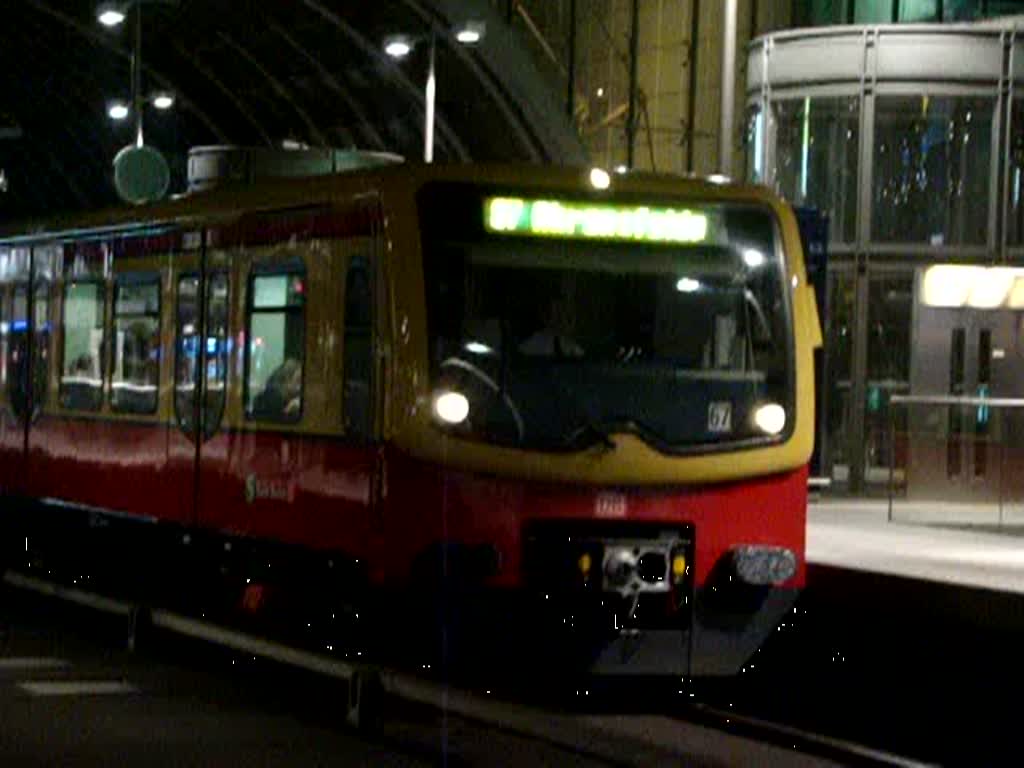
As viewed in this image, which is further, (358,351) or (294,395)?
(294,395)

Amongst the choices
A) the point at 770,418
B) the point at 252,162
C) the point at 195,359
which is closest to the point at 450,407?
the point at 770,418

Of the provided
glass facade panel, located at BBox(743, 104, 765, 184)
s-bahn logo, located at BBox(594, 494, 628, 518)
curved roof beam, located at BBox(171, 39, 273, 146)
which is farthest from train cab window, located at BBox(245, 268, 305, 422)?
curved roof beam, located at BBox(171, 39, 273, 146)

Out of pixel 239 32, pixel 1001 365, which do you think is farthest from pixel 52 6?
pixel 1001 365

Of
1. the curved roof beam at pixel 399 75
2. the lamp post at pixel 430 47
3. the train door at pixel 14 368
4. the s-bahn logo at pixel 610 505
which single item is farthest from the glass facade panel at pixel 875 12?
the s-bahn logo at pixel 610 505

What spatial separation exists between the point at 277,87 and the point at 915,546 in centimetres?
3724

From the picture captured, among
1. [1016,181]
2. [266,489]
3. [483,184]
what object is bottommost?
[266,489]

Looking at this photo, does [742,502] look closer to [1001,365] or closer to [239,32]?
[1001,365]

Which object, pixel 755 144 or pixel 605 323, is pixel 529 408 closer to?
pixel 605 323

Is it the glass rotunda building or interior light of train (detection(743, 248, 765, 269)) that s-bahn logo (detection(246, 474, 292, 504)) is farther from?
the glass rotunda building

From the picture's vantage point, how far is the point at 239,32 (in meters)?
55.6

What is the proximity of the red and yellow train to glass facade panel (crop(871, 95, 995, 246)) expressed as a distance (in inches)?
613

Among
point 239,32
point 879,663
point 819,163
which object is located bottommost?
point 879,663

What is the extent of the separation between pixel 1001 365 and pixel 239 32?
30014 mm

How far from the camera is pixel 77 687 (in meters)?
15.9
